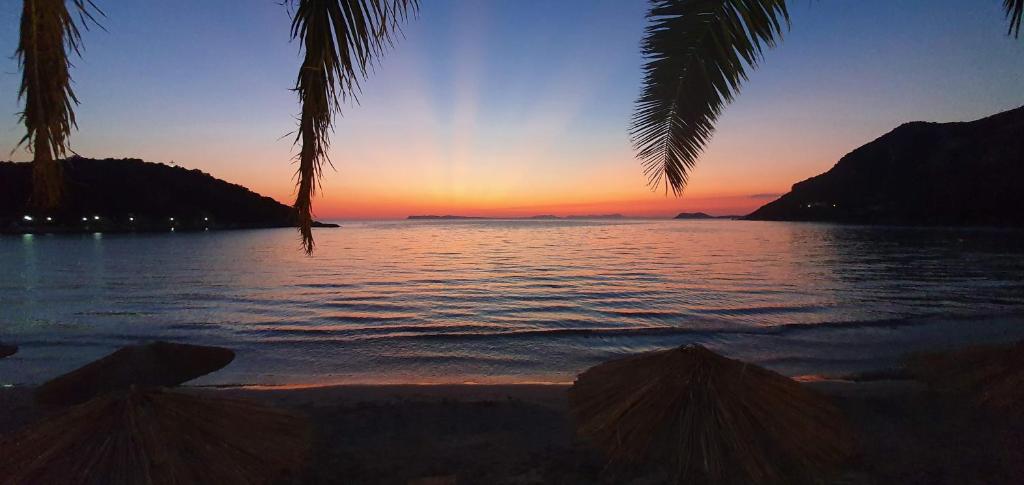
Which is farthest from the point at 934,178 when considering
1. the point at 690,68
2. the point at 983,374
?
the point at 690,68

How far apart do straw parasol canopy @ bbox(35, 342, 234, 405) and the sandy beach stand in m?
0.28

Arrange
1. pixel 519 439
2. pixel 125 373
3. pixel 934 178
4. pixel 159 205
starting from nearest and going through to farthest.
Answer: pixel 519 439, pixel 125 373, pixel 934 178, pixel 159 205

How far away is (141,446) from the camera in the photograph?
2.32 m

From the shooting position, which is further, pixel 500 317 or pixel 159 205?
pixel 159 205

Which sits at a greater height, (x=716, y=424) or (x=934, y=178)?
(x=934, y=178)

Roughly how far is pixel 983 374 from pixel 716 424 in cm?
365

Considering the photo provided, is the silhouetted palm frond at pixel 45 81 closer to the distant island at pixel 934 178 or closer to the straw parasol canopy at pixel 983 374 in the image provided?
the straw parasol canopy at pixel 983 374

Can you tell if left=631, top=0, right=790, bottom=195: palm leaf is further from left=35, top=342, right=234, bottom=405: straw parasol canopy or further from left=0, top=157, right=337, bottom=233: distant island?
left=0, top=157, right=337, bottom=233: distant island

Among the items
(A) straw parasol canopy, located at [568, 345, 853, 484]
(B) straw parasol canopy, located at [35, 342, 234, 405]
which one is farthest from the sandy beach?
(A) straw parasol canopy, located at [568, 345, 853, 484]

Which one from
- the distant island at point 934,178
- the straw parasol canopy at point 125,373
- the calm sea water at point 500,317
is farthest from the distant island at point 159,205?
the distant island at point 934,178

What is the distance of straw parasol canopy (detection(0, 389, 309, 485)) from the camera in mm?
2264

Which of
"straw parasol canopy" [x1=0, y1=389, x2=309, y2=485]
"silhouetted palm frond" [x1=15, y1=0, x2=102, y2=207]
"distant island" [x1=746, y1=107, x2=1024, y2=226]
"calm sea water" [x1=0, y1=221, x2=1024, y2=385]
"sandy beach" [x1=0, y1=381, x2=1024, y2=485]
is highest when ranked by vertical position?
"distant island" [x1=746, y1=107, x2=1024, y2=226]

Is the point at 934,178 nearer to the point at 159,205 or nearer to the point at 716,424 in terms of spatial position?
the point at 716,424

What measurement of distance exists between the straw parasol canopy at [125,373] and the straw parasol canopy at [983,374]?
8.53 m
